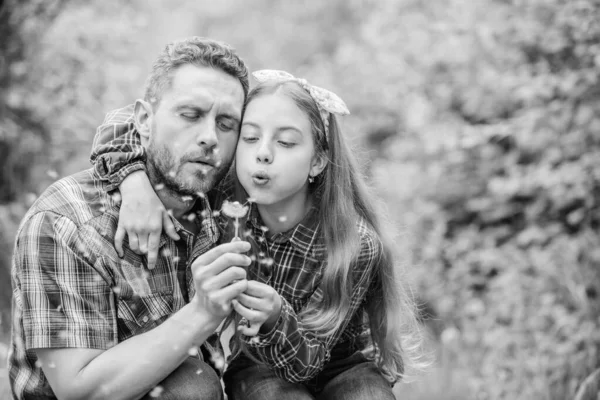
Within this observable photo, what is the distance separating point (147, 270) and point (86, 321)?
27cm

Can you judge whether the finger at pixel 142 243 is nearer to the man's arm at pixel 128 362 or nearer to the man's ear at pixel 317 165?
the man's arm at pixel 128 362

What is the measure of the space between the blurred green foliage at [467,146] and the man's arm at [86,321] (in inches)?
70.8

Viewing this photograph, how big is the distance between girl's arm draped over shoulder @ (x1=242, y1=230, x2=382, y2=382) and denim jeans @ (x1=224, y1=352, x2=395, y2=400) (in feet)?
0.32

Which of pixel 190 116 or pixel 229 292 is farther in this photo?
pixel 190 116

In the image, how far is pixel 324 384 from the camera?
8.60ft

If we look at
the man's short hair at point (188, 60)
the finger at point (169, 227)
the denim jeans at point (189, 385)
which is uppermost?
the man's short hair at point (188, 60)

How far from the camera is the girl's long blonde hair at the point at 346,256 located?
2.43m

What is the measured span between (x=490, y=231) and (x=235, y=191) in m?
3.09

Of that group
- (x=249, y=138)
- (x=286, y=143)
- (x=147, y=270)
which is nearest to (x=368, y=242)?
(x=286, y=143)

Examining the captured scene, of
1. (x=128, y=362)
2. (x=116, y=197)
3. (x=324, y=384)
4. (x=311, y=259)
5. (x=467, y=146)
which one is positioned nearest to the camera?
(x=128, y=362)

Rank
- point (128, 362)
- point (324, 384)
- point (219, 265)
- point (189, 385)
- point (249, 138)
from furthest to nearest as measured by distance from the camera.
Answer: point (324, 384), point (249, 138), point (189, 385), point (128, 362), point (219, 265)

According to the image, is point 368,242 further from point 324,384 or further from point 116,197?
point 116,197

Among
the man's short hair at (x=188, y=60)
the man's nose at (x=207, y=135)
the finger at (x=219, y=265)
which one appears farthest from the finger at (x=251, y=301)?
the man's short hair at (x=188, y=60)

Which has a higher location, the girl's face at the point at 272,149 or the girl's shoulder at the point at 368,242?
the girl's face at the point at 272,149
